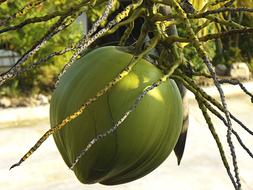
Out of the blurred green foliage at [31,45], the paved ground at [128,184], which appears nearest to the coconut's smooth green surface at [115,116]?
the paved ground at [128,184]

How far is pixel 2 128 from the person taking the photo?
18.3 ft

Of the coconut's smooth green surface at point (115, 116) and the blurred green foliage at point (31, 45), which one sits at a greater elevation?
the coconut's smooth green surface at point (115, 116)

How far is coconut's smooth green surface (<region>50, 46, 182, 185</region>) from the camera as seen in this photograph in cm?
61

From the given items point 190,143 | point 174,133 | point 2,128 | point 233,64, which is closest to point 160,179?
point 190,143

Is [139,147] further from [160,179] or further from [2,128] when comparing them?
[2,128]

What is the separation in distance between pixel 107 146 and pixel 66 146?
7 centimetres

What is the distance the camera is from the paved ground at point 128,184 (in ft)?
14.2

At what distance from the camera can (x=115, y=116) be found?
606 millimetres

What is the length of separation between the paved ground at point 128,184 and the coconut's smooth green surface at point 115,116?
11.9 ft

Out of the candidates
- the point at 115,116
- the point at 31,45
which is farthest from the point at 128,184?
the point at 115,116

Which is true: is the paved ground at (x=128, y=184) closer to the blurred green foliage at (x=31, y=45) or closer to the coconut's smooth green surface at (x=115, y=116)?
the blurred green foliage at (x=31, y=45)

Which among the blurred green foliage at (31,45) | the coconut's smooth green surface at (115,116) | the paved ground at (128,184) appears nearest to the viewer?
the coconut's smooth green surface at (115,116)

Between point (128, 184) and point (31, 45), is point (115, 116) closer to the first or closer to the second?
point (128, 184)

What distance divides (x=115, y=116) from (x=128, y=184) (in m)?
3.87
